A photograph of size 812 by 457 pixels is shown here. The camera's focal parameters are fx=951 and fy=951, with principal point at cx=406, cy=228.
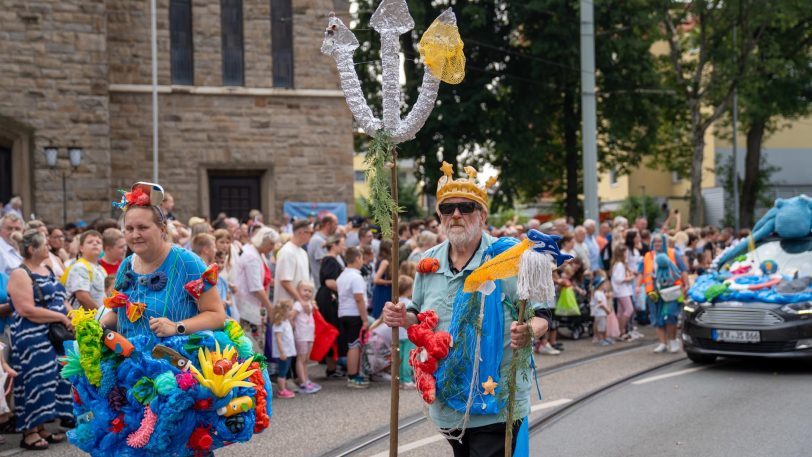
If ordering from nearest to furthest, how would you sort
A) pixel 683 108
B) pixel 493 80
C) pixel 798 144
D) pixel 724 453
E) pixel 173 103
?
pixel 724 453 < pixel 173 103 < pixel 493 80 < pixel 683 108 < pixel 798 144

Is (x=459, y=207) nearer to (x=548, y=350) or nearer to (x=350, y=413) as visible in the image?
(x=350, y=413)

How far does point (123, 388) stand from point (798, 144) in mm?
52210

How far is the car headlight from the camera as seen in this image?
11289mm

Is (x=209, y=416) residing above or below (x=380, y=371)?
above

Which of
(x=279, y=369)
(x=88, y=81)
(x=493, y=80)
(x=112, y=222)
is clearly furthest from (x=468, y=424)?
(x=493, y=80)

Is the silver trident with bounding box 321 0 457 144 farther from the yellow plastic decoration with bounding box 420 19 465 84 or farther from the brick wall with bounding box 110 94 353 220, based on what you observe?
the brick wall with bounding box 110 94 353 220

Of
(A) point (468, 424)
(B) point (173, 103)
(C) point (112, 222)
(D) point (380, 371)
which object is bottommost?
(D) point (380, 371)

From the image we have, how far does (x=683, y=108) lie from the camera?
3459 cm

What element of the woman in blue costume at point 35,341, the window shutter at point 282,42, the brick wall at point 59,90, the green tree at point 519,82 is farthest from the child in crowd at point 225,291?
the green tree at point 519,82

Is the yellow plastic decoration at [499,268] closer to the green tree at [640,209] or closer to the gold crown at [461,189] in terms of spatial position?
the gold crown at [461,189]

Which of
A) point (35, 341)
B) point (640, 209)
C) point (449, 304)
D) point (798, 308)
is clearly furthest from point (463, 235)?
point (640, 209)

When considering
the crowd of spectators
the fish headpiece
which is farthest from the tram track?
the fish headpiece

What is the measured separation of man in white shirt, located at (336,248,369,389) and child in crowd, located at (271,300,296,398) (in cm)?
97

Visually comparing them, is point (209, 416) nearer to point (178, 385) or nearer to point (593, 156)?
point (178, 385)
